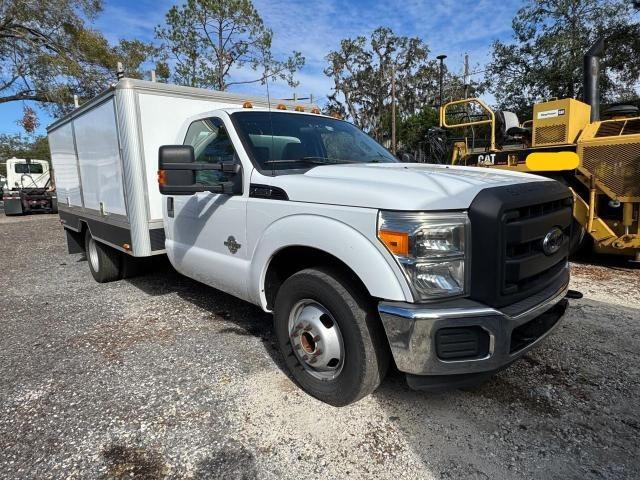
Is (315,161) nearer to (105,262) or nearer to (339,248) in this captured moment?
(339,248)

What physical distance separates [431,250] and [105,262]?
5223mm

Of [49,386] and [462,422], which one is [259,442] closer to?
[462,422]

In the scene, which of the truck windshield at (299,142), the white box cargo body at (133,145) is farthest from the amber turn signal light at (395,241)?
the white box cargo body at (133,145)

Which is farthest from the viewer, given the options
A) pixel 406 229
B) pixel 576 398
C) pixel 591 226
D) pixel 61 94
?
pixel 61 94

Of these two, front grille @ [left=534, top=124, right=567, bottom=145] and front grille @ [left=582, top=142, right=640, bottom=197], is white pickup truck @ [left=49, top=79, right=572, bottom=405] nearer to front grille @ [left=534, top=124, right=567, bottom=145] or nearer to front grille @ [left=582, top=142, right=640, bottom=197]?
front grille @ [left=582, top=142, right=640, bottom=197]

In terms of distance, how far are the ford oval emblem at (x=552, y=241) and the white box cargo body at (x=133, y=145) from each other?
3.47 meters

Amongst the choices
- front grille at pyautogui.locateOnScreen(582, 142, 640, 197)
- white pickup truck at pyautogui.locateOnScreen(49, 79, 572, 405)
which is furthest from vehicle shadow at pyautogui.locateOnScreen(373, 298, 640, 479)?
front grille at pyautogui.locateOnScreen(582, 142, 640, 197)

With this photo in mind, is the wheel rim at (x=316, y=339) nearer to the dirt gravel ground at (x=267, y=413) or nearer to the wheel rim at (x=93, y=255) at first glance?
the dirt gravel ground at (x=267, y=413)

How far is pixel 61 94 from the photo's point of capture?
A: 19.7 m

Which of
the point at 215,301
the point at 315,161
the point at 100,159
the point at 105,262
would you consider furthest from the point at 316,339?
the point at 105,262

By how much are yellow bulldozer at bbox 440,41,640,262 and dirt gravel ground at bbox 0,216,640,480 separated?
2.11 meters

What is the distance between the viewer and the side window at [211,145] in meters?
3.60

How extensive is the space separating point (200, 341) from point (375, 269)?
7.49 ft

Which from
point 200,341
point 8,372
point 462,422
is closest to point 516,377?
point 462,422
